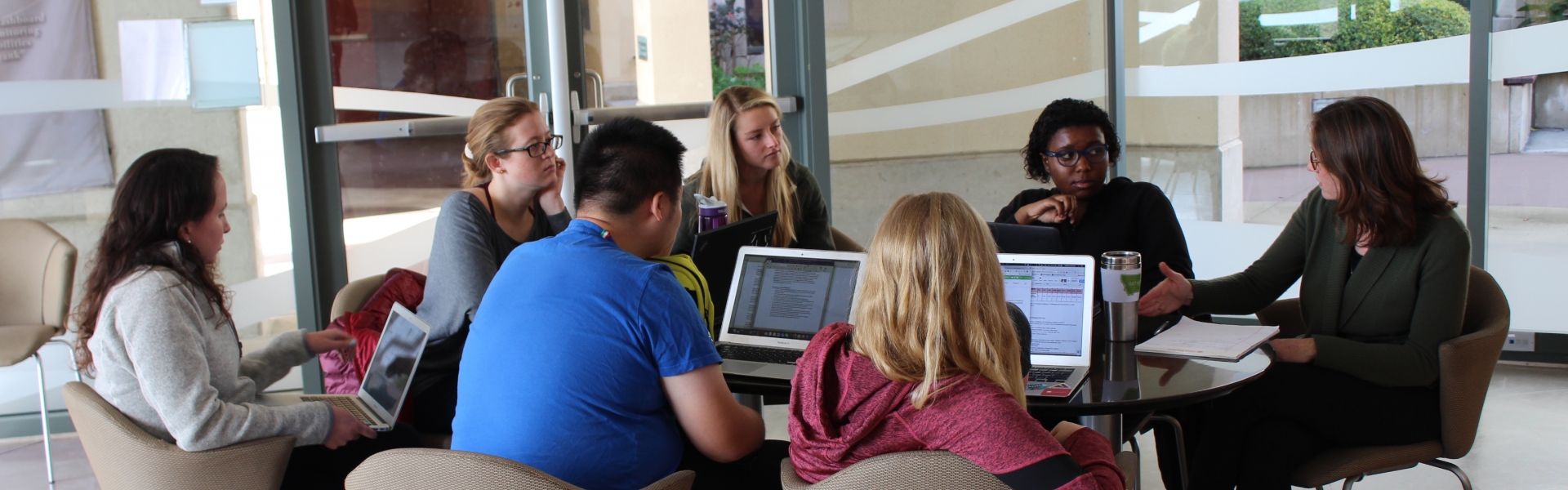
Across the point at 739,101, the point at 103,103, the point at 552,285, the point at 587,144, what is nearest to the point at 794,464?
the point at 552,285

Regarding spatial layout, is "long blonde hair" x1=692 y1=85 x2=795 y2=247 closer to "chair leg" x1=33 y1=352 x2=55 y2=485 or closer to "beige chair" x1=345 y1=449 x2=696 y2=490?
"beige chair" x1=345 y1=449 x2=696 y2=490

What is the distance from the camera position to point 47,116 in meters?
3.88

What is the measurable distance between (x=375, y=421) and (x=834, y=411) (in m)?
1.20

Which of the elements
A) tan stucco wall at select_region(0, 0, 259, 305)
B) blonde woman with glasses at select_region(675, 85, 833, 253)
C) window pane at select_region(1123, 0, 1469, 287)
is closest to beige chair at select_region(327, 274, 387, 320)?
blonde woman with glasses at select_region(675, 85, 833, 253)

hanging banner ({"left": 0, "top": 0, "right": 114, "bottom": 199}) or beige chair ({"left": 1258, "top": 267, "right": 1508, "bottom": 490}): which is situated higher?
hanging banner ({"left": 0, "top": 0, "right": 114, "bottom": 199})

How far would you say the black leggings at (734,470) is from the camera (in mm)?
2115

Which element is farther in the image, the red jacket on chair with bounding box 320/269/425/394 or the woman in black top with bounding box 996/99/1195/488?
the woman in black top with bounding box 996/99/1195/488

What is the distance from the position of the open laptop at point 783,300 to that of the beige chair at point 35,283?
2548mm

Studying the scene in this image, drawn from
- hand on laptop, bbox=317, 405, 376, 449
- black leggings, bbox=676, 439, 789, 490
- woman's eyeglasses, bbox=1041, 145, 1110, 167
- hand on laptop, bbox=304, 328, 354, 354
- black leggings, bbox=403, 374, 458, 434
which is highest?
woman's eyeglasses, bbox=1041, 145, 1110, 167

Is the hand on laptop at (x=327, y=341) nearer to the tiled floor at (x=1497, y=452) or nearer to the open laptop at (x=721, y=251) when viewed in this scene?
the open laptop at (x=721, y=251)

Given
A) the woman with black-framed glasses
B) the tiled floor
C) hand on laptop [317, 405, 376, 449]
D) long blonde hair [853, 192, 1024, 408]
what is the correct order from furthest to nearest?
the tiled floor → the woman with black-framed glasses → hand on laptop [317, 405, 376, 449] → long blonde hair [853, 192, 1024, 408]

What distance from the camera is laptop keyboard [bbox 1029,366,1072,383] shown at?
205 cm

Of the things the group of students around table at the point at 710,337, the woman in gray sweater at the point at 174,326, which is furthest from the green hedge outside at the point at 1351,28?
the woman in gray sweater at the point at 174,326

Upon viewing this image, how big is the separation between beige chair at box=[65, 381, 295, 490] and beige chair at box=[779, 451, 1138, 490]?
121 centimetres
